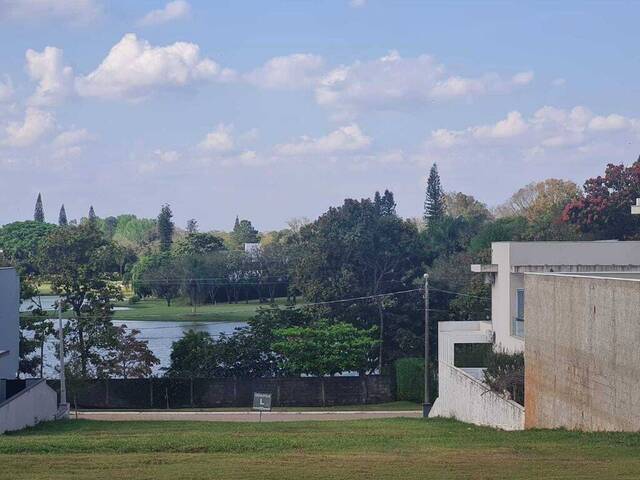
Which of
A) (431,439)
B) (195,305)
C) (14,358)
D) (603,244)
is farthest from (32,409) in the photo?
(195,305)

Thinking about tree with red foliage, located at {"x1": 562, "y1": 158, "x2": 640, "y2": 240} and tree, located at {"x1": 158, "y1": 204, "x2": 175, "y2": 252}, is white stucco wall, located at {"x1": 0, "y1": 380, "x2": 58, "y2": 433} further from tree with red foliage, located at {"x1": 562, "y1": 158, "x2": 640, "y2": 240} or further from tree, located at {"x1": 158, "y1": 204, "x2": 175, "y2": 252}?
tree, located at {"x1": 158, "y1": 204, "x2": 175, "y2": 252}

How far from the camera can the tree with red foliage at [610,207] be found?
232ft

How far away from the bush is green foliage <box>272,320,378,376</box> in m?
2.77

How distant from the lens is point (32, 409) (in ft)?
104

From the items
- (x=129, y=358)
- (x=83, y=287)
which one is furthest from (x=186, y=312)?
(x=129, y=358)

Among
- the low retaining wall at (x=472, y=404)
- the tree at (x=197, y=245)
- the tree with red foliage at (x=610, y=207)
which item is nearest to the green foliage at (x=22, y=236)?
the tree at (x=197, y=245)

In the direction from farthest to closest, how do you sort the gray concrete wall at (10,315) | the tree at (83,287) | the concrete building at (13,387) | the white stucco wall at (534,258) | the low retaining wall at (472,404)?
1. the tree at (83,287)
2. the gray concrete wall at (10,315)
3. the white stucco wall at (534,258)
4. the concrete building at (13,387)
5. the low retaining wall at (472,404)

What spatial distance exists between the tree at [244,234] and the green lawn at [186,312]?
57.6 metres

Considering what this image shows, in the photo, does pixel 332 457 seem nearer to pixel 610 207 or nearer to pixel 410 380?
pixel 410 380

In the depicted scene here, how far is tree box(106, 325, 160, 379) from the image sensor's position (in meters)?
50.4

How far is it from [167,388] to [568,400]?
31427mm

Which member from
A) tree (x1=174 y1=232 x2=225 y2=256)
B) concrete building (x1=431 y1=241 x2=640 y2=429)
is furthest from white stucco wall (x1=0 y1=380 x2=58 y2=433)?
tree (x1=174 y1=232 x2=225 y2=256)

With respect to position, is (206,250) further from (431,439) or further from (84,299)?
(431,439)

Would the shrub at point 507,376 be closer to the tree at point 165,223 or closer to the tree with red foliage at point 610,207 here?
the tree with red foliage at point 610,207
